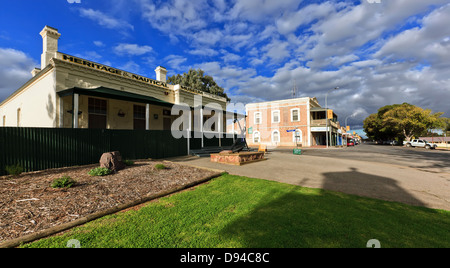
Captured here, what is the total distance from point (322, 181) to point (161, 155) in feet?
31.7

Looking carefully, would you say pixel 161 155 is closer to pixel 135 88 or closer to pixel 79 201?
pixel 135 88

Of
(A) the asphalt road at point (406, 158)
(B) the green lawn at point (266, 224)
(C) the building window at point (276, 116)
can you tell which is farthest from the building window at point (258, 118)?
(B) the green lawn at point (266, 224)

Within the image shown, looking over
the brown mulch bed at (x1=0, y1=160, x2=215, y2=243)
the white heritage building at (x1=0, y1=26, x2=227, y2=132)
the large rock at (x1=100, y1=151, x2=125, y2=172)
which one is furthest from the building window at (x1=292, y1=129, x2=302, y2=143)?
the large rock at (x1=100, y1=151, x2=125, y2=172)

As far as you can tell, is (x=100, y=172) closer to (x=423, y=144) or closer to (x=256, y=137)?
(x=256, y=137)

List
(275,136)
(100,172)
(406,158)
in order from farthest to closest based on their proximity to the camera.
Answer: (275,136) → (406,158) → (100,172)

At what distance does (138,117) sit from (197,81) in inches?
923

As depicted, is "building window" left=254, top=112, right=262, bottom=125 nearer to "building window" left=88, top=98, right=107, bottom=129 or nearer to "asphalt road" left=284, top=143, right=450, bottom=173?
"asphalt road" left=284, top=143, right=450, bottom=173

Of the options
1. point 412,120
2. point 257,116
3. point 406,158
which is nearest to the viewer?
point 406,158

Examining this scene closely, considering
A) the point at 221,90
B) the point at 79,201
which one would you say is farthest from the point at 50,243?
the point at 221,90

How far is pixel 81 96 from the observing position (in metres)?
11.8

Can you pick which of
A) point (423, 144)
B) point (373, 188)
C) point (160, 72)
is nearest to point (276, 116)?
point (160, 72)

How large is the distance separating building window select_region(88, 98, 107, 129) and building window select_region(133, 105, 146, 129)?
2.19m

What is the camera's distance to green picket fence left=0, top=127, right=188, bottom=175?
6441mm

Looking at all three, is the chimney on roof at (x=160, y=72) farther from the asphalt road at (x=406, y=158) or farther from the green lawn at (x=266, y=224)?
the asphalt road at (x=406, y=158)
